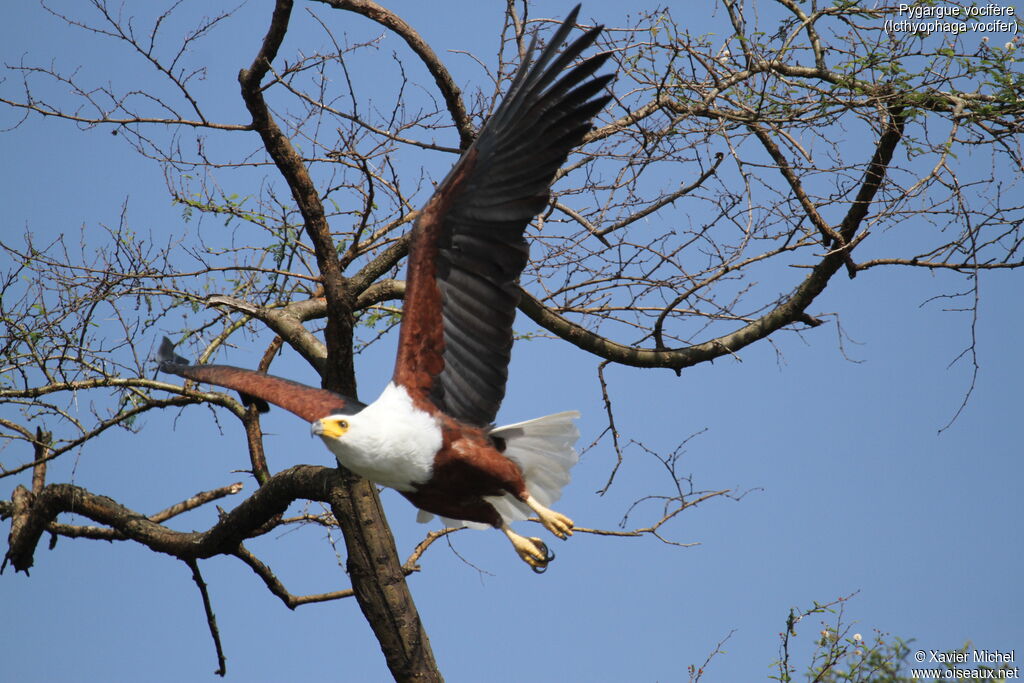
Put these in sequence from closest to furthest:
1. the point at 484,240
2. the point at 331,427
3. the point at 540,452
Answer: the point at 331,427 → the point at 484,240 → the point at 540,452

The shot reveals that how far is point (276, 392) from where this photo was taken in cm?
372

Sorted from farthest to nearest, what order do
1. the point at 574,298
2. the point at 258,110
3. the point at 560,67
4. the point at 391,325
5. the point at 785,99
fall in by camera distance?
the point at 391,325
the point at 574,298
the point at 785,99
the point at 258,110
the point at 560,67

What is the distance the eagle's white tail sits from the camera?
12.6ft

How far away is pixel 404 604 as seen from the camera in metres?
4.07

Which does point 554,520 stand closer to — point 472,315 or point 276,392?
point 472,315

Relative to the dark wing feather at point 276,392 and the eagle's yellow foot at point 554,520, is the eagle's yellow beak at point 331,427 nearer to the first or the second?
the dark wing feather at point 276,392

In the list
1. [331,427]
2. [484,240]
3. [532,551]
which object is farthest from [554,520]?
[484,240]

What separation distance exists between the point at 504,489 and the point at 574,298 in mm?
1502

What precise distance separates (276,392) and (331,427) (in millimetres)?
483

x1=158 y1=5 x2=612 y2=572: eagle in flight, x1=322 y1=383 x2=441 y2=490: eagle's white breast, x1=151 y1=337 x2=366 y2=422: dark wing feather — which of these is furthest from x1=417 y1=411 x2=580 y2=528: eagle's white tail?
x1=151 y1=337 x2=366 y2=422: dark wing feather

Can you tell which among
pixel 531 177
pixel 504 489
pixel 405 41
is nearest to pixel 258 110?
pixel 405 41

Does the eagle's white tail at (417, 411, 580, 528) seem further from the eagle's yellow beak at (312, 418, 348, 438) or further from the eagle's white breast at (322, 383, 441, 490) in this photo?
the eagle's yellow beak at (312, 418, 348, 438)

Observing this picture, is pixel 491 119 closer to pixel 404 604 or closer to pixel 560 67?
pixel 560 67

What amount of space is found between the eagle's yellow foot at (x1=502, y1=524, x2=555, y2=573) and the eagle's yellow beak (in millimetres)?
801
